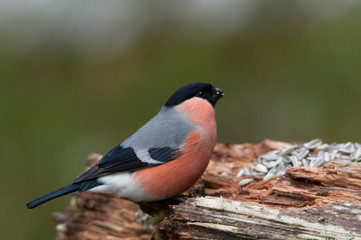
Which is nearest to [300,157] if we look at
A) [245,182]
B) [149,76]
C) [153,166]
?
[245,182]

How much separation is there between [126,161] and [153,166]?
0.27 metres

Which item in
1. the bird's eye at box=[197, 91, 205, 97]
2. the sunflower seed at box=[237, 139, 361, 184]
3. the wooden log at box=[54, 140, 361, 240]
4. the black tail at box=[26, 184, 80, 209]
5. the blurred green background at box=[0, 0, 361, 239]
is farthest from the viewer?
the blurred green background at box=[0, 0, 361, 239]

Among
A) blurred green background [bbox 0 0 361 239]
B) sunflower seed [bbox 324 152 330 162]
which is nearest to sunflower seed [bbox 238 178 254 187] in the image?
sunflower seed [bbox 324 152 330 162]

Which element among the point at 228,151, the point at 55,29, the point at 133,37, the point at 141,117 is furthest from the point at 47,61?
the point at 228,151

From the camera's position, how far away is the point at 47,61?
8867 millimetres

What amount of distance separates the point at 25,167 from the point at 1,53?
267cm

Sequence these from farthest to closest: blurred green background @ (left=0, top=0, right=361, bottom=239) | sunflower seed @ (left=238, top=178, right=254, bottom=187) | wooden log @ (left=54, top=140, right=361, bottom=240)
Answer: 1. blurred green background @ (left=0, top=0, right=361, bottom=239)
2. sunflower seed @ (left=238, top=178, right=254, bottom=187)
3. wooden log @ (left=54, top=140, right=361, bottom=240)

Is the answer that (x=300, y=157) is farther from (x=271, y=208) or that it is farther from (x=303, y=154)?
(x=271, y=208)

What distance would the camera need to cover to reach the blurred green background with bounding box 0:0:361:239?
7227 millimetres

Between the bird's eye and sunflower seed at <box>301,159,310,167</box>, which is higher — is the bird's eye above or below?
above

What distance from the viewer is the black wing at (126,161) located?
437cm

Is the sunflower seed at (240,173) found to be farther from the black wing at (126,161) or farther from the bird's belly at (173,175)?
the black wing at (126,161)


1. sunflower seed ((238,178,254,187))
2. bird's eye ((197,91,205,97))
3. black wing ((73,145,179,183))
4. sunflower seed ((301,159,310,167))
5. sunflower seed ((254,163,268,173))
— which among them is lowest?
sunflower seed ((238,178,254,187))

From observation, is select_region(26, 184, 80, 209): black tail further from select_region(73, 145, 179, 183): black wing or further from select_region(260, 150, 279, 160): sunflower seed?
select_region(260, 150, 279, 160): sunflower seed
